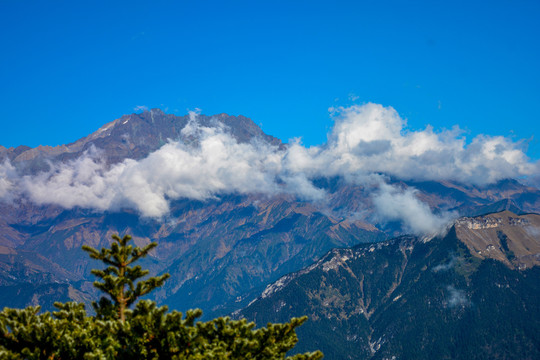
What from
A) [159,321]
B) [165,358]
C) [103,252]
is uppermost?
[103,252]

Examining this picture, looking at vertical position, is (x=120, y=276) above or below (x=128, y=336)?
above

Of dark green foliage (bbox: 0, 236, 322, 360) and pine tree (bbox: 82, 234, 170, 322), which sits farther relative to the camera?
pine tree (bbox: 82, 234, 170, 322)

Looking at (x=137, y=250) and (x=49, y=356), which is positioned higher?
(x=137, y=250)

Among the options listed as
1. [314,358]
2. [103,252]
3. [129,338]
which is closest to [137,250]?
[103,252]

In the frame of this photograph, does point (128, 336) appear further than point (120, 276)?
No

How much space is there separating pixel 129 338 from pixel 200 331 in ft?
12.2

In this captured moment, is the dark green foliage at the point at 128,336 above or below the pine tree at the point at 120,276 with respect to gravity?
below

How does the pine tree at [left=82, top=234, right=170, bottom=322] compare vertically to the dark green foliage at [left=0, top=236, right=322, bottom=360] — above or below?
above

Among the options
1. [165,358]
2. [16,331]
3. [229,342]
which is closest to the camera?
[16,331]

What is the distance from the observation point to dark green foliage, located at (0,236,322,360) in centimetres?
2050

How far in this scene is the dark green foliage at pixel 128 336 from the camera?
20.5m

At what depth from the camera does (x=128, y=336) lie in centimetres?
2084

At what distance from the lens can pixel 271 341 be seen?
24.4 meters

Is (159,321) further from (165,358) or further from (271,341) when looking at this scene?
(271,341)
